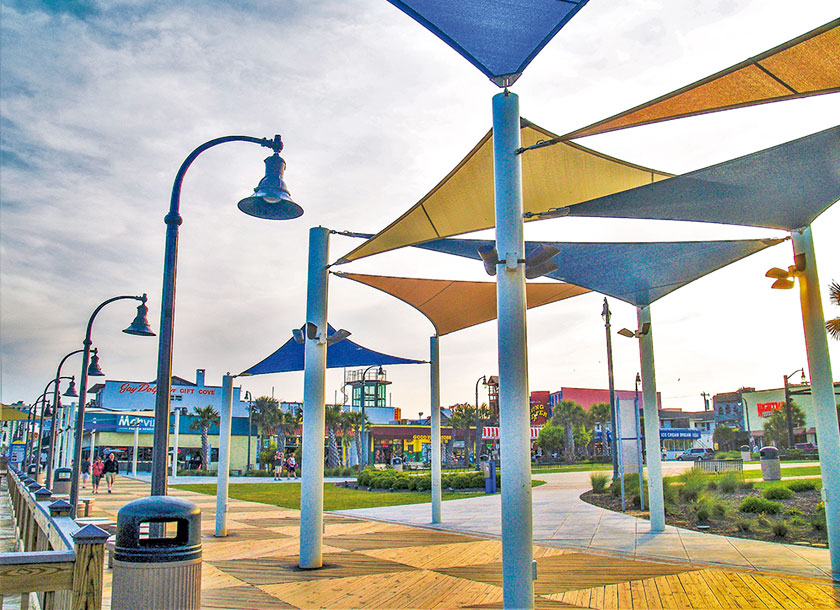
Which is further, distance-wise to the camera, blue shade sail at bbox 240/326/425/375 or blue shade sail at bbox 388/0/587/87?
blue shade sail at bbox 240/326/425/375

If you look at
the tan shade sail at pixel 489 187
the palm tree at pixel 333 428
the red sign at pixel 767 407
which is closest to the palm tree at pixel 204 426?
the palm tree at pixel 333 428

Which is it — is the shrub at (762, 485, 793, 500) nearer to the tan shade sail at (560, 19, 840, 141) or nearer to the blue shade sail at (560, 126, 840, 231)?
the blue shade sail at (560, 126, 840, 231)

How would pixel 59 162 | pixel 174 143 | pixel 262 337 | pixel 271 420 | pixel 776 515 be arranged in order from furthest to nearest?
pixel 271 420, pixel 262 337, pixel 776 515, pixel 174 143, pixel 59 162

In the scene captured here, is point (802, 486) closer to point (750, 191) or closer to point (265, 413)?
point (750, 191)

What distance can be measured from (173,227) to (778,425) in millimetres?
67775

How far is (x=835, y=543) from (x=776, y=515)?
198 inches

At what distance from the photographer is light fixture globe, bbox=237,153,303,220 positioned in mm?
5820

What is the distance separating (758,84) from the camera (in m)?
5.19

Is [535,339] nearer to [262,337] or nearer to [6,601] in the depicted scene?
[262,337]

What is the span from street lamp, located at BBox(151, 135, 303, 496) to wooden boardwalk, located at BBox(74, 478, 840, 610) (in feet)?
7.01

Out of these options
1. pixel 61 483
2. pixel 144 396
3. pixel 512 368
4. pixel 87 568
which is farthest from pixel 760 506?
pixel 144 396

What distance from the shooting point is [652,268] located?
9930 millimetres

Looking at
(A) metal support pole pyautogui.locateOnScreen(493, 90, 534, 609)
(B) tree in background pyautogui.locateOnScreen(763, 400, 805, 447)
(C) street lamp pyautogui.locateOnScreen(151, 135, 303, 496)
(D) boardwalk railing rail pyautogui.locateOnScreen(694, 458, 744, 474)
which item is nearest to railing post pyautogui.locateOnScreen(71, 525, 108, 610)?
(C) street lamp pyautogui.locateOnScreen(151, 135, 303, 496)

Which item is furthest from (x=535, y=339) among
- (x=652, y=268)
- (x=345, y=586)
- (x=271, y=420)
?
(x=271, y=420)
